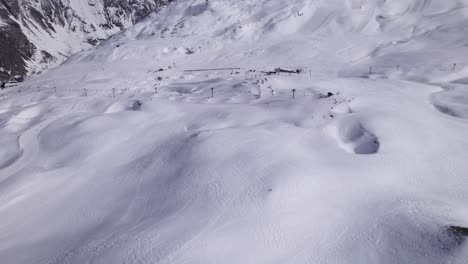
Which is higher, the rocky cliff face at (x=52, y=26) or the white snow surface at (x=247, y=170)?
the rocky cliff face at (x=52, y=26)

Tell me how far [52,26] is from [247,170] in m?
125

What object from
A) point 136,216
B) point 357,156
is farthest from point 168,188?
point 357,156

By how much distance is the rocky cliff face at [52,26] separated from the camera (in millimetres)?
85688

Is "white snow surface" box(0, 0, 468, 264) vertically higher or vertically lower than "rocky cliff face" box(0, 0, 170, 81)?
lower

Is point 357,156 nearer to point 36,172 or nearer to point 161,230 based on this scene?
point 161,230

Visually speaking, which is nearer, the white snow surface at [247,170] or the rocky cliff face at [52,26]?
the white snow surface at [247,170]

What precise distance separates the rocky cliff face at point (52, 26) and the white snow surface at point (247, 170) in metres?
70.0

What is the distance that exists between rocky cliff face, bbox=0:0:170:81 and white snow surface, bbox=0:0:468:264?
230 ft

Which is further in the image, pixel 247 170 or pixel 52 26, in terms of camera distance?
pixel 52 26

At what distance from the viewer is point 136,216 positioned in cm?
865

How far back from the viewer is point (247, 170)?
9648 millimetres

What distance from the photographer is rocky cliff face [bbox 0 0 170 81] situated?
281ft

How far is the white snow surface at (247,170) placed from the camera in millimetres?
7238

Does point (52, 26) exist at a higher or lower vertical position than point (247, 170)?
higher
